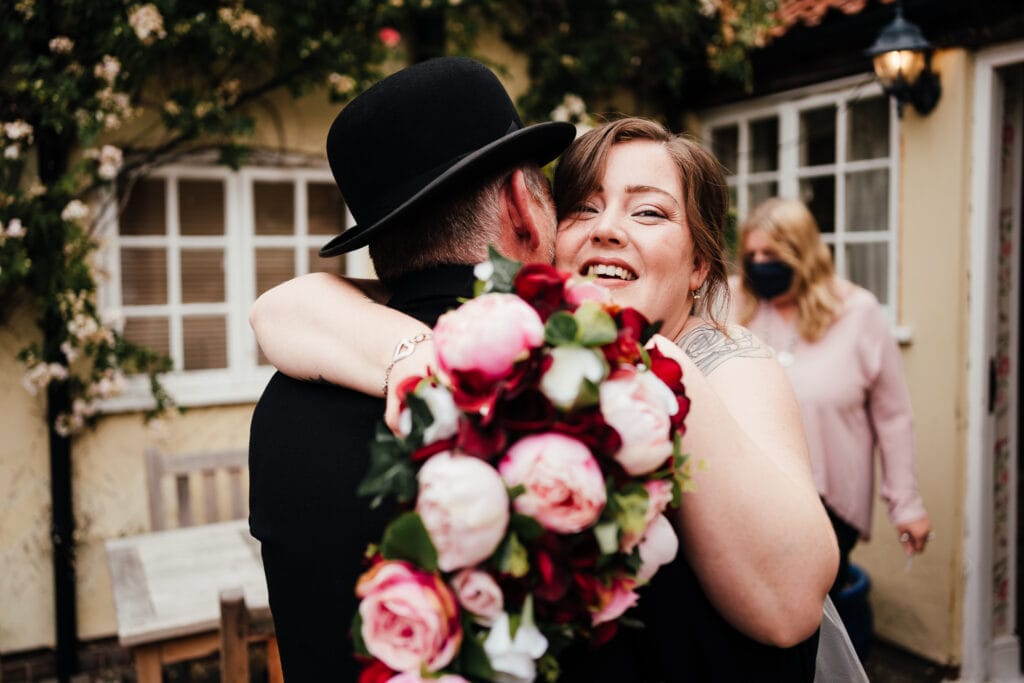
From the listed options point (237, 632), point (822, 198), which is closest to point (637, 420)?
point (237, 632)

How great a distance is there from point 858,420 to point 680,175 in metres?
2.53

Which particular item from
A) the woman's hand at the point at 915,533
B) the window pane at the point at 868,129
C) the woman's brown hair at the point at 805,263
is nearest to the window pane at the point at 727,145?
the window pane at the point at 868,129

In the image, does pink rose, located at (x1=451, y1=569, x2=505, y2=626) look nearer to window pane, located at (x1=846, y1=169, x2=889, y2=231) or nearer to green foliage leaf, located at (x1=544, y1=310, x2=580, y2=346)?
green foliage leaf, located at (x1=544, y1=310, x2=580, y2=346)

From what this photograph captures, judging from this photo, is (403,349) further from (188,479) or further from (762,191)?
(762,191)

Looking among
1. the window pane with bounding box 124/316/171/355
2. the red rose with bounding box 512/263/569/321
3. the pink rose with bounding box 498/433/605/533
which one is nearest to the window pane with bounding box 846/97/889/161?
the window pane with bounding box 124/316/171/355

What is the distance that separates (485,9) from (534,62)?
18.0 inches

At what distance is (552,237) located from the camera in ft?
4.60

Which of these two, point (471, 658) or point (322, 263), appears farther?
point (322, 263)

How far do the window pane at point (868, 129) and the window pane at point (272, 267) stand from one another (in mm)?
3322

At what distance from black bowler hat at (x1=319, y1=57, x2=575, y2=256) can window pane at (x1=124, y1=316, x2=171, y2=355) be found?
4.09 m

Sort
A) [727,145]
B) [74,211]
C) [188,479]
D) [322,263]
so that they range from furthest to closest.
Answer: [727,145] < [322,263] < [188,479] < [74,211]

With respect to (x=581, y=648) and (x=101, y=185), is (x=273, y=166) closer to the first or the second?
(x=101, y=185)

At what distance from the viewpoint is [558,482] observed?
94 cm

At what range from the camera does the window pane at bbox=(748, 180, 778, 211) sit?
5902 mm
